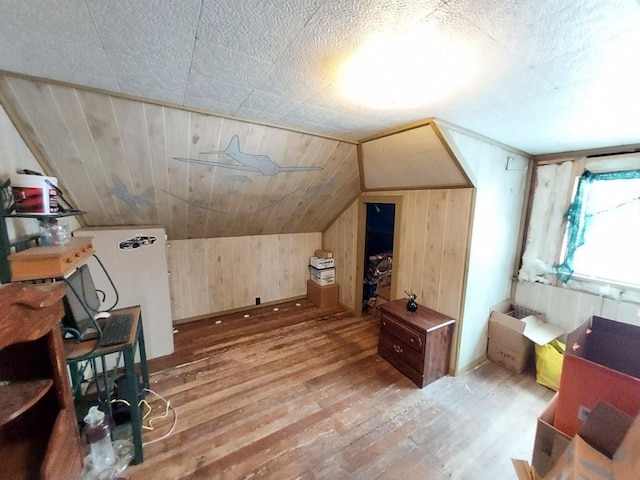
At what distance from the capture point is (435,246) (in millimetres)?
2520

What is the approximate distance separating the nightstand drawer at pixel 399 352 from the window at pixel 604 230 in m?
1.69

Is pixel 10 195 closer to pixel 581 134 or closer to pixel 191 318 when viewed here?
pixel 191 318

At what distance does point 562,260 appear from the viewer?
254 centimetres

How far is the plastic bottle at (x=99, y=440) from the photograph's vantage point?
148 centimetres

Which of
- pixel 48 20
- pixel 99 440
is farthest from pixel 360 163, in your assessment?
pixel 99 440

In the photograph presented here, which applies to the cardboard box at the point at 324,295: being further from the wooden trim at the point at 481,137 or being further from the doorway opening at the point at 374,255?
the wooden trim at the point at 481,137

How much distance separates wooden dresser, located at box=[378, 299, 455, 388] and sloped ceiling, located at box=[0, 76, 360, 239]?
1.68 meters

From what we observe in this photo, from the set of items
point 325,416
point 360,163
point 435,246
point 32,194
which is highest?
point 360,163

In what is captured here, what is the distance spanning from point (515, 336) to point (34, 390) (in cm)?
326

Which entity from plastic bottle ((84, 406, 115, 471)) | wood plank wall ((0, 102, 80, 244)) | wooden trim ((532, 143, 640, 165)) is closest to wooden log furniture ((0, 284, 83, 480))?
plastic bottle ((84, 406, 115, 471))

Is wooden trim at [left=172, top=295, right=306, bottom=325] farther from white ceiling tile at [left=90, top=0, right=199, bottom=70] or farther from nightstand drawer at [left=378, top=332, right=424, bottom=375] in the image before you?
white ceiling tile at [left=90, top=0, right=199, bottom=70]

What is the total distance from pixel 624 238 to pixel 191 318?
4.65m

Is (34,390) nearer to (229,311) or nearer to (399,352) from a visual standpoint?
(399,352)

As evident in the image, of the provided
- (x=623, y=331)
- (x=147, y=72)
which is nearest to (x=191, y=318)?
(x=147, y=72)
